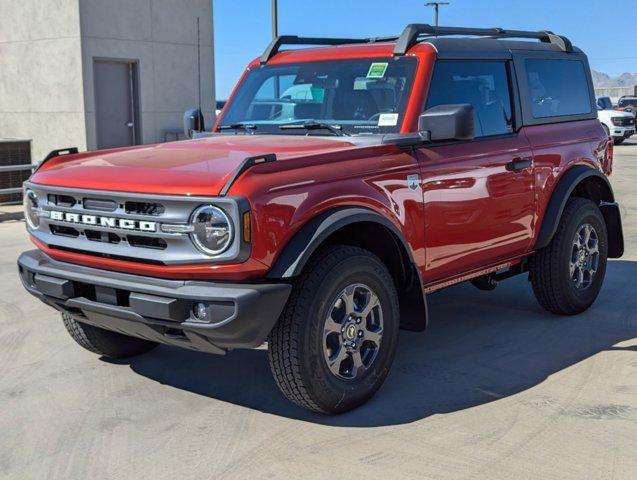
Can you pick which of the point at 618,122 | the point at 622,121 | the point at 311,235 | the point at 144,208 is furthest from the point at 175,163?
the point at 622,121

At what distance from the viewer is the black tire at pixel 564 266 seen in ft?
20.1

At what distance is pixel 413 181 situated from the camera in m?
4.79

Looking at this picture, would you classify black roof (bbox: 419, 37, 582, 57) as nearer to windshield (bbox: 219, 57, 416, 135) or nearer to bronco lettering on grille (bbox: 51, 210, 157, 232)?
windshield (bbox: 219, 57, 416, 135)

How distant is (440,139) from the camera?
4887 millimetres

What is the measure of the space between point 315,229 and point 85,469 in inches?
59.6

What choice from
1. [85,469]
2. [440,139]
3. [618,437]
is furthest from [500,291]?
[85,469]

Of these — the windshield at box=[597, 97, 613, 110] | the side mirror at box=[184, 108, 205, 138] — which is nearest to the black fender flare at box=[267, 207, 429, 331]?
the side mirror at box=[184, 108, 205, 138]

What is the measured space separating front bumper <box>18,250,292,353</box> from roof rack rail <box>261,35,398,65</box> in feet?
7.98

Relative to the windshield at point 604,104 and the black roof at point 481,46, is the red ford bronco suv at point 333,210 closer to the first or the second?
the black roof at point 481,46

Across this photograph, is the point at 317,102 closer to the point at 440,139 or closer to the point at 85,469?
the point at 440,139

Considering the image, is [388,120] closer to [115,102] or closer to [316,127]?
[316,127]

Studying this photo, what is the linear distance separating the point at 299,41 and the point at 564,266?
2526 mm

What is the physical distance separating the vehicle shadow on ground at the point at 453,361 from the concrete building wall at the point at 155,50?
11.6 meters

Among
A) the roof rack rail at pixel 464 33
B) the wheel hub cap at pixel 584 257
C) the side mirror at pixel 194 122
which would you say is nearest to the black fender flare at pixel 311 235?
the roof rack rail at pixel 464 33
